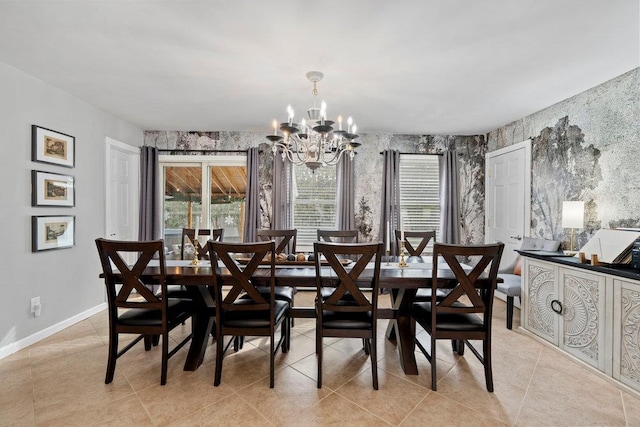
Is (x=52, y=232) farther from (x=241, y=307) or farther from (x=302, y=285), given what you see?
(x=302, y=285)

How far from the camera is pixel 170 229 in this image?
486 centimetres

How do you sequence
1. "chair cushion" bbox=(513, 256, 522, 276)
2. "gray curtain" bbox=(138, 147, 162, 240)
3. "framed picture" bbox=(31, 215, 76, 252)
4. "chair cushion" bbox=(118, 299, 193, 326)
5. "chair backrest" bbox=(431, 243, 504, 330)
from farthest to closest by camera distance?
1. "gray curtain" bbox=(138, 147, 162, 240)
2. "chair cushion" bbox=(513, 256, 522, 276)
3. "framed picture" bbox=(31, 215, 76, 252)
4. "chair cushion" bbox=(118, 299, 193, 326)
5. "chair backrest" bbox=(431, 243, 504, 330)

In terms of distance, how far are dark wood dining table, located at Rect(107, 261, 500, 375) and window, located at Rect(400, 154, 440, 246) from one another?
87.7 inches

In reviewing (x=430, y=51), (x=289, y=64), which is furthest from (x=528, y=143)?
(x=289, y=64)

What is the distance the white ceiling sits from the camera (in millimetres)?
1889

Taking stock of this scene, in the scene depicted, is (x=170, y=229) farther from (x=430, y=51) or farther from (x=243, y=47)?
(x=430, y=51)

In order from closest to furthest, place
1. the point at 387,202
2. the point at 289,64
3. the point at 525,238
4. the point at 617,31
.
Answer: the point at 617,31
the point at 289,64
the point at 525,238
the point at 387,202

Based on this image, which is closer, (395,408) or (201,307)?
(395,408)

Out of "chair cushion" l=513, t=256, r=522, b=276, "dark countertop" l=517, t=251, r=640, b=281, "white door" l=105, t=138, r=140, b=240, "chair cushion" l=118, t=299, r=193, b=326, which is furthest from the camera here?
"white door" l=105, t=138, r=140, b=240

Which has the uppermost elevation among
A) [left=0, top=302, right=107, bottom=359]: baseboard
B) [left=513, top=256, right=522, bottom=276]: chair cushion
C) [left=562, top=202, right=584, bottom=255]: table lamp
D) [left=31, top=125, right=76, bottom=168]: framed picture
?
[left=31, top=125, right=76, bottom=168]: framed picture

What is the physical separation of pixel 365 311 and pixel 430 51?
6.83 ft

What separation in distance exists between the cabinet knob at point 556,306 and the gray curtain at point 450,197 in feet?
6.50

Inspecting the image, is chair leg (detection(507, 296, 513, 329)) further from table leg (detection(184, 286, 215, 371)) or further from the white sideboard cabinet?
table leg (detection(184, 286, 215, 371))

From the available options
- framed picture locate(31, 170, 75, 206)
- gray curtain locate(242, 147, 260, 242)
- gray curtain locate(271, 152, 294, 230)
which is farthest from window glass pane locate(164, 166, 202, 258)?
framed picture locate(31, 170, 75, 206)
